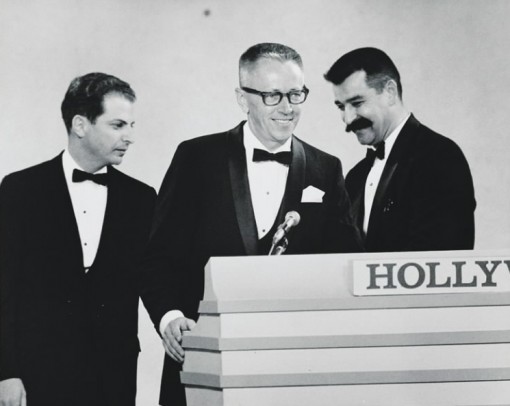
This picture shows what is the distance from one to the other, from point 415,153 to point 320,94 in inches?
18.4

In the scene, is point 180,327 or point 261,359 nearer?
point 261,359

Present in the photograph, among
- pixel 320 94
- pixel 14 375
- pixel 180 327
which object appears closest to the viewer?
pixel 180 327

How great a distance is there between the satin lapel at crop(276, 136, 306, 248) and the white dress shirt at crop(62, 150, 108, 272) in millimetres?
716

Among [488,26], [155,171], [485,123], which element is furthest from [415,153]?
[155,171]

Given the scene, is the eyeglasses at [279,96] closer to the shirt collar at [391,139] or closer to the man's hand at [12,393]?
the shirt collar at [391,139]

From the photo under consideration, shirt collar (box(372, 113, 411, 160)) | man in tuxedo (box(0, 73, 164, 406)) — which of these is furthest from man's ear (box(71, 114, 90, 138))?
shirt collar (box(372, 113, 411, 160))

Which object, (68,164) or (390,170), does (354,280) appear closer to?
(390,170)

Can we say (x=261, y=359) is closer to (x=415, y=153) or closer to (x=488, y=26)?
(x=415, y=153)

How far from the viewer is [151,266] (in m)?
3.86

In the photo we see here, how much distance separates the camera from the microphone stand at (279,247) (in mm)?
3771

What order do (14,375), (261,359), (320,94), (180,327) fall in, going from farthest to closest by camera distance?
(320,94)
(14,375)
(180,327)
(261,359)

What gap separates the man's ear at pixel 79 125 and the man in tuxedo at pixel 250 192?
0.39 meters

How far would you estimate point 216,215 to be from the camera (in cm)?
382

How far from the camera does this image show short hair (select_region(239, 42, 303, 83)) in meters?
3.98
